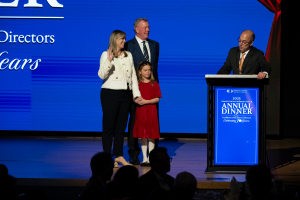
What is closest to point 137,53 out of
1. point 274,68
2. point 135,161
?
point 135,161

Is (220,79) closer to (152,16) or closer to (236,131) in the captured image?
(236,131)

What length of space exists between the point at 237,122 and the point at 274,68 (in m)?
2.98

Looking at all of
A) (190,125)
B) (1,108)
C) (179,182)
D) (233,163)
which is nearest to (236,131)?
(233,163)

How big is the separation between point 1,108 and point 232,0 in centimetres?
381

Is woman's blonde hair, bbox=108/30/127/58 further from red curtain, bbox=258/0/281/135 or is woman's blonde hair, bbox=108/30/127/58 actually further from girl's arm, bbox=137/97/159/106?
red curtain, bbox=258/0/281/135

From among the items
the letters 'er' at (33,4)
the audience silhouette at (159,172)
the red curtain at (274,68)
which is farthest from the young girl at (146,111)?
the letters 'er' at (33,4)

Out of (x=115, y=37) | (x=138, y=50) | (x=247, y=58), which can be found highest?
(x=115, y=37)

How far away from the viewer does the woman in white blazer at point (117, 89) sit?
5297 millimetres

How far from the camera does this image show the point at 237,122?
4914mm

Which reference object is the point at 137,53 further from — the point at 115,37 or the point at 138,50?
the point at 115,37

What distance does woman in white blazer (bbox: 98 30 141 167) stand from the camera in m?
5.30

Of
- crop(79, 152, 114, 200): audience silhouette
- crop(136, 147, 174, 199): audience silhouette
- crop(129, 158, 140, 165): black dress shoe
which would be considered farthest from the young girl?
crop(79, 152, 114, 200): audience silhouette

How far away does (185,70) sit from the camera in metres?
7.77

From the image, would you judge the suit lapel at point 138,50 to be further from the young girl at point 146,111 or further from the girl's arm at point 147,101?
the girl's arm at point 147,101
